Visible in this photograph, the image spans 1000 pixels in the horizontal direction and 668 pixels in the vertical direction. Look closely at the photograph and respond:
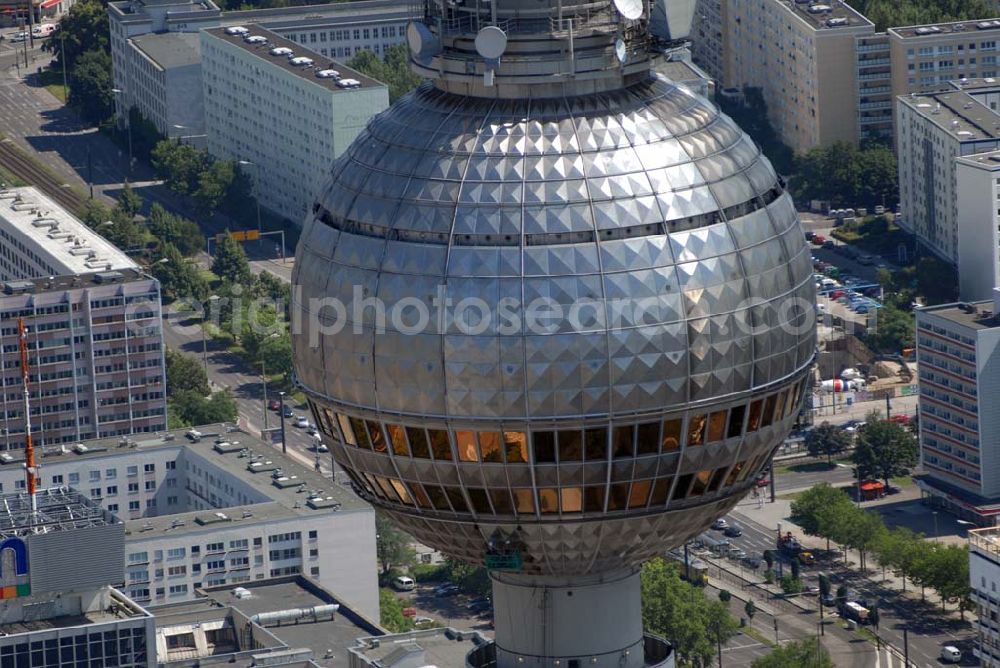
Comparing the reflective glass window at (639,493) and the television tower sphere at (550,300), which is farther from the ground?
the television tower sphere at (550,300)

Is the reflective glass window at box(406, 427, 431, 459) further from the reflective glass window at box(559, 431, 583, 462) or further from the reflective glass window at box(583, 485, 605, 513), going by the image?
the reflective glass window at box(583, 485, 605, 513)

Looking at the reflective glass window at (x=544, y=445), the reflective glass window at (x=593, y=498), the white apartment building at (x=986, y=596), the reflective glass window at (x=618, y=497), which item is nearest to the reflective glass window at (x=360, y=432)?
the reflective glass window at (x=544, y=445)

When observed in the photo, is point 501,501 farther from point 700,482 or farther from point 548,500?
point 700,482

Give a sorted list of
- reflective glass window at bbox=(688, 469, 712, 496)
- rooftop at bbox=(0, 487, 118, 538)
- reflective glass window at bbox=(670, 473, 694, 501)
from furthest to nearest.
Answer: rooftop at bbox=(0, 487, 118, 538), reflective glass window at bbox=(688, 469, 712, 496), reflective glass window at bbox=(670, 473, 694, 501)

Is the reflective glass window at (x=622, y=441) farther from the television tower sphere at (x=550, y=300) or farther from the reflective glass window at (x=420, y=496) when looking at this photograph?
the reflective glass window at (x=420, y=496)

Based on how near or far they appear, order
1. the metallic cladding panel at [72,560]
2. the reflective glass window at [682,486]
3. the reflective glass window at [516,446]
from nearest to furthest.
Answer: the reflective glass window at [516,446], the reflective glass window at [682,486], the metallic cladding panel at [72,560]

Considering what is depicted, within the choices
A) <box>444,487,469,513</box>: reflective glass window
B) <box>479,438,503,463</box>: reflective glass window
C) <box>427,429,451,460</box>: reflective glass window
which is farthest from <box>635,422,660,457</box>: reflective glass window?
<box>444,487,469,513</box>: reflective glass window
